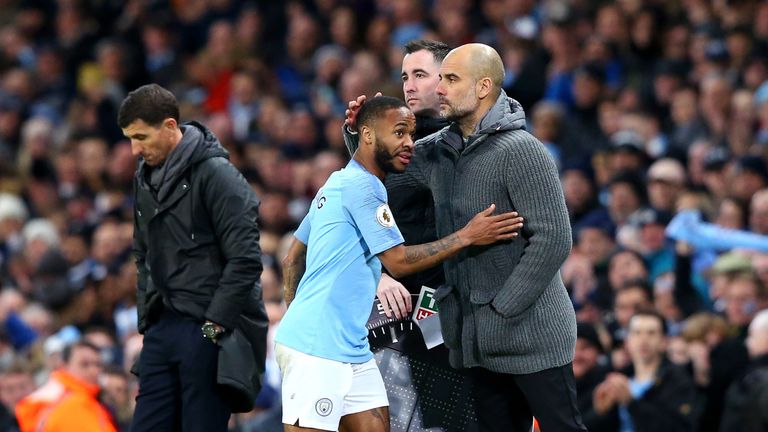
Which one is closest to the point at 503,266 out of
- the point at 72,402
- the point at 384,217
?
the point at 384,217

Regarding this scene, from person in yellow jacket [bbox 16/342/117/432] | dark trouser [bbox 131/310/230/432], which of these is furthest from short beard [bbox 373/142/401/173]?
person in yellow jacket [bbox 16/342/117/432]

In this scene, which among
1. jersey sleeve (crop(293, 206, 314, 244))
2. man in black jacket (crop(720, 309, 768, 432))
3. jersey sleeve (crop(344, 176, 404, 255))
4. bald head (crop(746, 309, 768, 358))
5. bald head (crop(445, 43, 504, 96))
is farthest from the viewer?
bald head (crop(746, 309, 768, 358))

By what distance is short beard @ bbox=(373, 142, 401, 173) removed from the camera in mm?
5605

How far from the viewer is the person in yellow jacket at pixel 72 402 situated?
7.41 metres

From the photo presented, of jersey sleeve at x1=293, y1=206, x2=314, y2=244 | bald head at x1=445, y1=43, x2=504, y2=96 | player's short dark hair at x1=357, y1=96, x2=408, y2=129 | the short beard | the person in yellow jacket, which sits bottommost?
the person in yellow jacket

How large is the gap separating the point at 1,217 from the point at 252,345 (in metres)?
7.37

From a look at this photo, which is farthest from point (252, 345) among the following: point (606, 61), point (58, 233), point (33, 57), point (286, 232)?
point (33, 57)

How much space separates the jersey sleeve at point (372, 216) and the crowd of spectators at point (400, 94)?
278cm

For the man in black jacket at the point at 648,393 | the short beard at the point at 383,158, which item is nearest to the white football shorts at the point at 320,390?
the short beard at the point at 383,158

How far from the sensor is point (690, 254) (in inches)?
357

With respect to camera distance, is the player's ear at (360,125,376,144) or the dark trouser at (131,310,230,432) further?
the dark trouser at (131,310,230,432)

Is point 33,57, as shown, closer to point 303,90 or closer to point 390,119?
point 303,90

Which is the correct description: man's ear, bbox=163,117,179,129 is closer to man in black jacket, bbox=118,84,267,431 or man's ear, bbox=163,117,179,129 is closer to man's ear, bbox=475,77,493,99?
man in black jacket, bbox=118,84,267,431

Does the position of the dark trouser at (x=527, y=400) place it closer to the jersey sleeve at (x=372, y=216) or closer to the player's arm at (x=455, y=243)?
the player's arm at (x=455, y=243)
